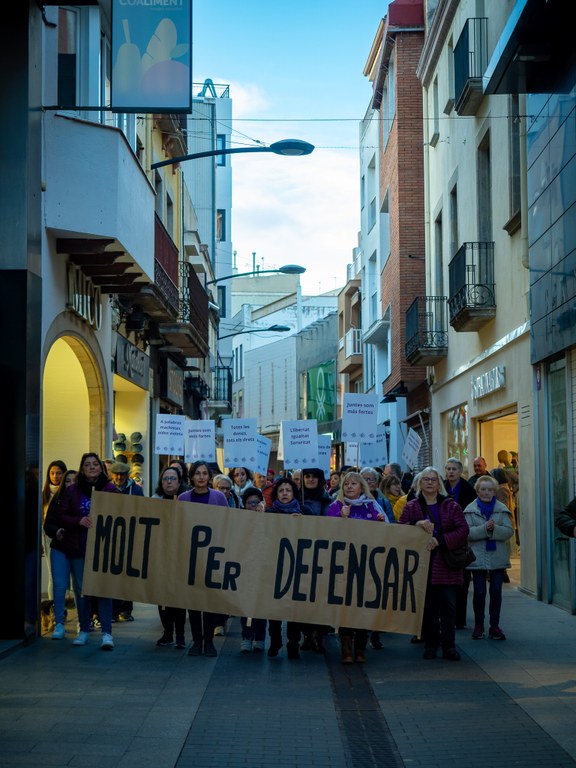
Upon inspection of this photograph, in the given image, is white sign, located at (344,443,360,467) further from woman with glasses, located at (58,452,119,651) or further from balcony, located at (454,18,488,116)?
woman with glasses, located at (58,452,119,651)

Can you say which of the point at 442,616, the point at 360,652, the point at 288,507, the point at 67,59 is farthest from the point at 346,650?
the point at 67,59

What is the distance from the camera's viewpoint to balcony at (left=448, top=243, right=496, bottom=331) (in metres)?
19.0

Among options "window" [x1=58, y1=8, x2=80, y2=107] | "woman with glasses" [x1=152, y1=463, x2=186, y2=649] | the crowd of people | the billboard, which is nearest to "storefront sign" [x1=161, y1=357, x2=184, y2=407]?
"window" [x1=58, y1=8, x2=80, y2=107]

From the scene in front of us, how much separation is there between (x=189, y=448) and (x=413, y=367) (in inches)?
378

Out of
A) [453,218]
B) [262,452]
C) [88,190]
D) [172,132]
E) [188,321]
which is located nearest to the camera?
[88,190]

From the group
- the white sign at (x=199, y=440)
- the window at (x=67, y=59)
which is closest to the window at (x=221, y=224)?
A: the white sign at (x=199, y=440)

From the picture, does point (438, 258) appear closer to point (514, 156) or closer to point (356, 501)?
point (514, 156)

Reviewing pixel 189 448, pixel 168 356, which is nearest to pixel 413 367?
pixel 168 356

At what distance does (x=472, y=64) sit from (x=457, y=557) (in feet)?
35.7

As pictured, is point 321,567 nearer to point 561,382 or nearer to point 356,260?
point 561,382

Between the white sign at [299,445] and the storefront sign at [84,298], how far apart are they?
3208 millimetres

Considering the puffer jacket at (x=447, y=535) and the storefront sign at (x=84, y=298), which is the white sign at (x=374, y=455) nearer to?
the storefront sign at (x=84, y=298)

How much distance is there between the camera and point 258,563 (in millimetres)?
11148

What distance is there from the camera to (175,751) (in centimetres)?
729
